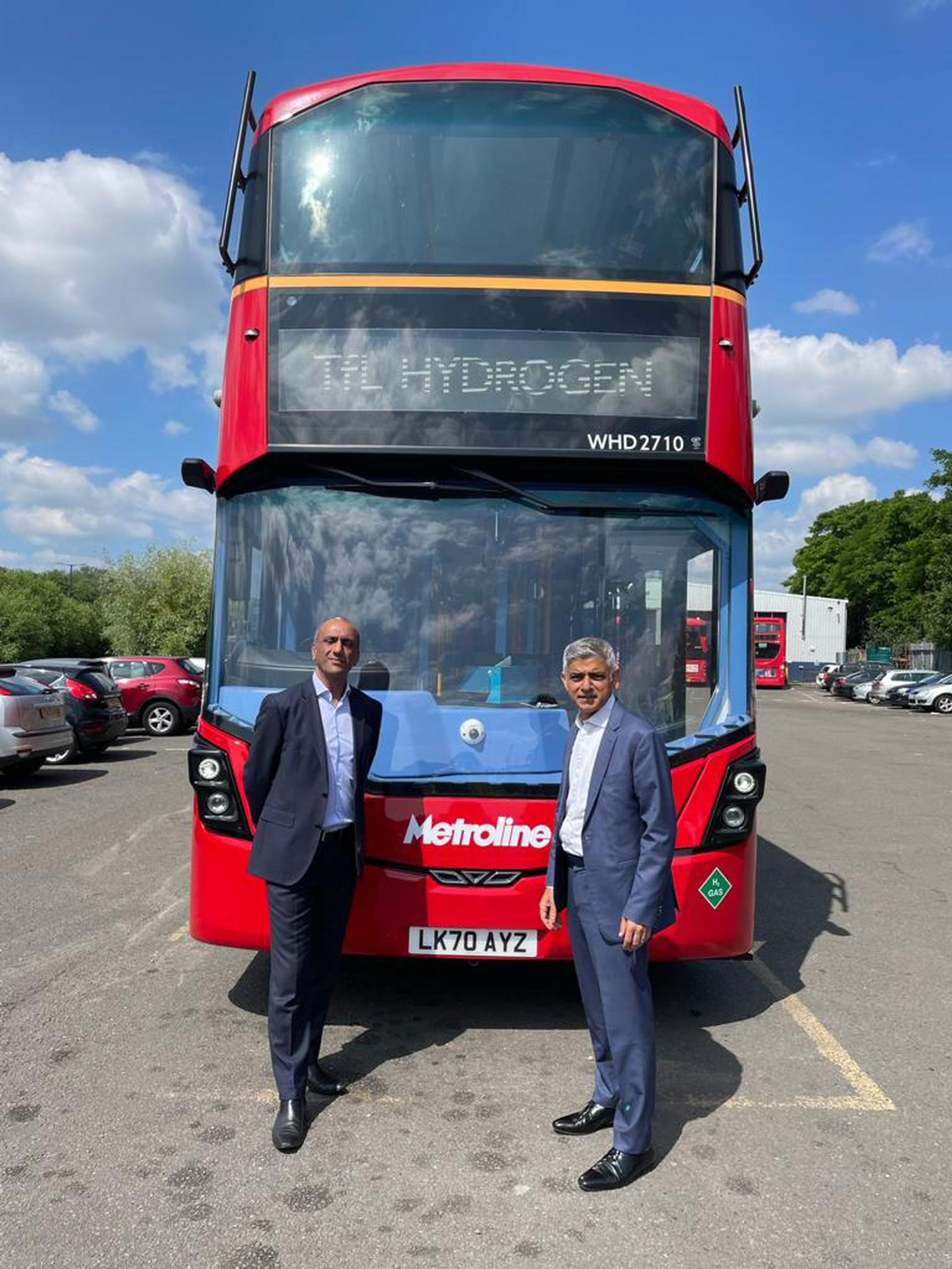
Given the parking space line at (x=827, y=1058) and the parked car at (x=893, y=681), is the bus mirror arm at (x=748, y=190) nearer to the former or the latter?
the parking space line at (x=827, y=1058)

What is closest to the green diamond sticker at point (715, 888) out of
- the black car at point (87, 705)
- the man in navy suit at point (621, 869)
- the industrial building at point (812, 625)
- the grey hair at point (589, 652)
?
the man in navy suit at point (621, 869)

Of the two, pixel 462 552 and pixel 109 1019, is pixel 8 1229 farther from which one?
pixel 462 552

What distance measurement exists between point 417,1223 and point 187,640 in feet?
171

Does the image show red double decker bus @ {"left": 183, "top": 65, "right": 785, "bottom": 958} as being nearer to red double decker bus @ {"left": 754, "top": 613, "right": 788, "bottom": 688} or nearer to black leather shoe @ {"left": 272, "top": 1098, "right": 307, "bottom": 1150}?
black leather shoe @ {"left": 272, "top": 1098, "right": 307, "bottom": 1150}

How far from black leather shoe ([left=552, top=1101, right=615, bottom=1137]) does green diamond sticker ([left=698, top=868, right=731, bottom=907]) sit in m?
1.02

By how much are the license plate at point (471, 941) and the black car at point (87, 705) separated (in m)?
13.1

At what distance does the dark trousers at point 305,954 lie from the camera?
12.5 feet

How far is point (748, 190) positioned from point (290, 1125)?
4.74 metres

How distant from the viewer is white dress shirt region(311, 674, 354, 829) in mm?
4004

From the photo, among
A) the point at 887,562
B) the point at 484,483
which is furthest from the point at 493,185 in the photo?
the point at 887,562

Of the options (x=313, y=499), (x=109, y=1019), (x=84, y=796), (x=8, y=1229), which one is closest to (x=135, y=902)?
(x=109, y=1019)

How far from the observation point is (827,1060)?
4.59 meters

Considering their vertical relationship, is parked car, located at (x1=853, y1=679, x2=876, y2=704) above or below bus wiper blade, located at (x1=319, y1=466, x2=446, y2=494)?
below

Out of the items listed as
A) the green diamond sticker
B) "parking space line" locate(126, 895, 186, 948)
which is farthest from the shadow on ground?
"parking space line" locate(126, 895, 186, 948)
